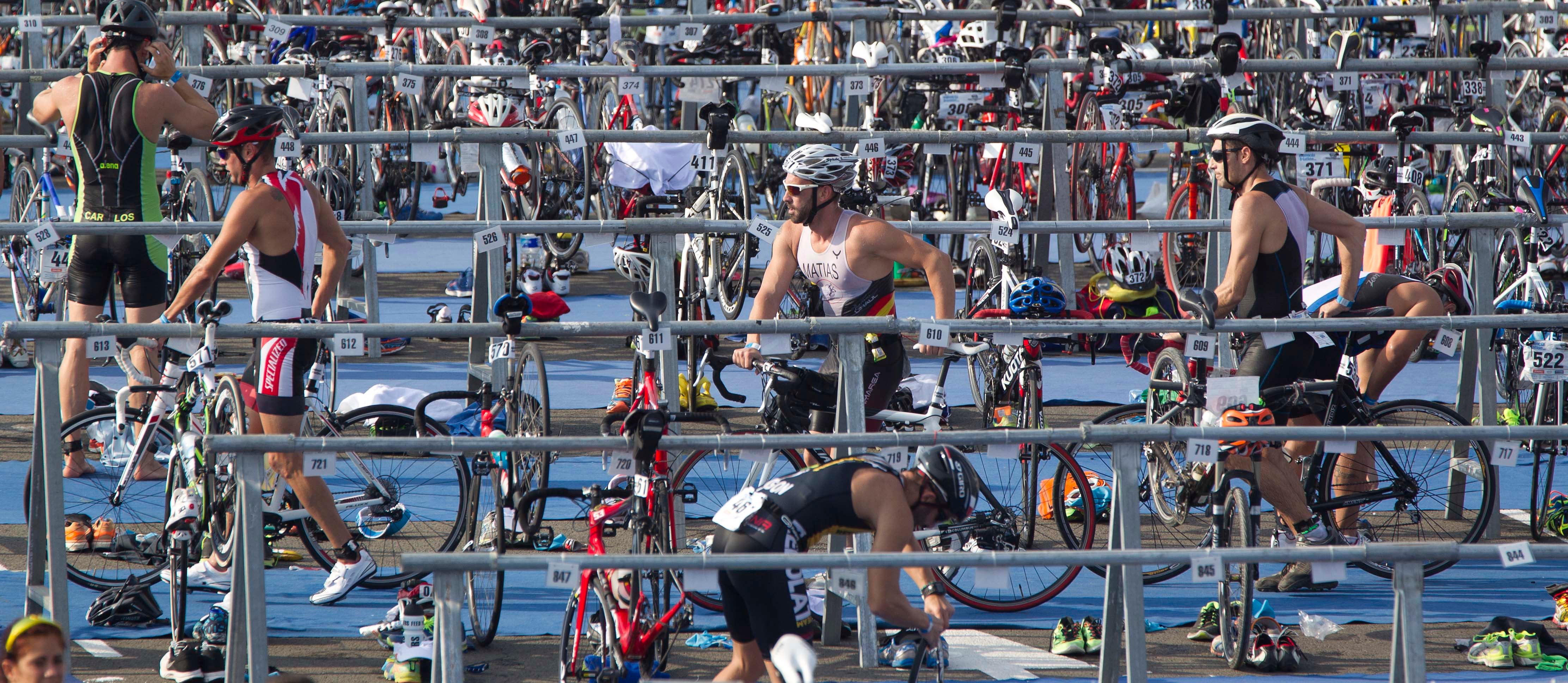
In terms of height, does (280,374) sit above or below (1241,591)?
above

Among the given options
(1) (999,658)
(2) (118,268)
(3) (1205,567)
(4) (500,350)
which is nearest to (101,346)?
(4) (500,350)

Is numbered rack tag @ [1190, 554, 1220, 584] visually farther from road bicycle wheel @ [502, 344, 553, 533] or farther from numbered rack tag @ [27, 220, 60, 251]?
numbered rack tag @ [27, 220, 60, 251]

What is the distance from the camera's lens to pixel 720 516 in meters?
5.69

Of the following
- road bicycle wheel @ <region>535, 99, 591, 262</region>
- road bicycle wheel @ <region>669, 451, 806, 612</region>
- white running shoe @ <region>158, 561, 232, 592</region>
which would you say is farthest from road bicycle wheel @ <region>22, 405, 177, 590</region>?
road bicycle wheel @ <region>535, 99, 591, 262</region>

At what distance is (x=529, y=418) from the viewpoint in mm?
7543

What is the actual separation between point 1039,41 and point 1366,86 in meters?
4.87

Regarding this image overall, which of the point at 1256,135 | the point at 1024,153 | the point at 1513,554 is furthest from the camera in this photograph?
the point at 1024,153

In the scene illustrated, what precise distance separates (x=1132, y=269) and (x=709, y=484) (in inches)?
138

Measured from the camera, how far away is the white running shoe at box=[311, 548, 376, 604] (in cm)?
700

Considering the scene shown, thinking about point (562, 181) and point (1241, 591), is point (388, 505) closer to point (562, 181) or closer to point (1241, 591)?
point (1241, 591)

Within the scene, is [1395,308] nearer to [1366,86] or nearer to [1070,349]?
[1070,349]

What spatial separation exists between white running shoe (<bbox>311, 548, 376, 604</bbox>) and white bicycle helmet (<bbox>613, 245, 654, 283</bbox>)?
311 cm

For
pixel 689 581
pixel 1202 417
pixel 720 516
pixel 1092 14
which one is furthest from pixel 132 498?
pixel 1092 14

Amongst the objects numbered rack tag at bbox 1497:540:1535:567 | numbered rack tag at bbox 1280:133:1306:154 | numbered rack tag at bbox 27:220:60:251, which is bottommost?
numbered rack tag at bbox 1497:540:1535:567
